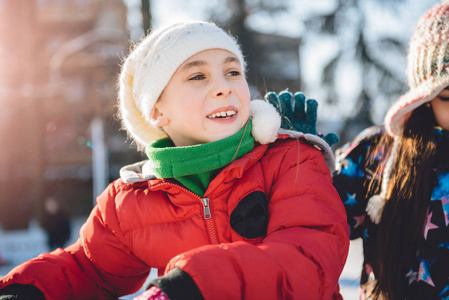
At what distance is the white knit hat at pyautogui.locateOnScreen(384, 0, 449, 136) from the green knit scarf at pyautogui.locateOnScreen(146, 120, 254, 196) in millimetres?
715

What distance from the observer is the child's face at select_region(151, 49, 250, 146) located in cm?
153

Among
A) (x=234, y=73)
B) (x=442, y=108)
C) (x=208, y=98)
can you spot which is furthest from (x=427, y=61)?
(x=208, y=98)

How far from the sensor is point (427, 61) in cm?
173

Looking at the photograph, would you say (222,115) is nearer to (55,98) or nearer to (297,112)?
(297,112)

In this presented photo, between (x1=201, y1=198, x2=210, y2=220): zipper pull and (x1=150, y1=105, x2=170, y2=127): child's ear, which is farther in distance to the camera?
(x1=150, y1=105, x2=170, y2=127): child's ear

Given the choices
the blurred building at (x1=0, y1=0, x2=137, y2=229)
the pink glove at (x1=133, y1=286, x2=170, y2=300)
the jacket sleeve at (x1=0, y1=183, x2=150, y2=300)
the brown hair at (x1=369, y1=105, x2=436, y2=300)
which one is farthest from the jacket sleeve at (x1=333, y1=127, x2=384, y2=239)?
the blurred building at (x1=0, y1=0, x2=137, y2=229)

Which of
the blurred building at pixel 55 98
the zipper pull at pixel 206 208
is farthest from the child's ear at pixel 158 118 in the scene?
the blurred building at pixel 55 98

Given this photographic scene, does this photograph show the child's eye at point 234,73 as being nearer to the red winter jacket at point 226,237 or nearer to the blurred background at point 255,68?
the red winter jacket at point 226,237

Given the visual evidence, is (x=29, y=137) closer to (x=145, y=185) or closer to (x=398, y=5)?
(x=145, y=185)

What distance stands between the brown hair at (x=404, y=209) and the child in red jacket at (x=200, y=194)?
0.37 metres

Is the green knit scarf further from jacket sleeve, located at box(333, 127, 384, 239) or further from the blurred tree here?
the blurred tree

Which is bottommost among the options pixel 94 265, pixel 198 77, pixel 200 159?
pixel 94 265

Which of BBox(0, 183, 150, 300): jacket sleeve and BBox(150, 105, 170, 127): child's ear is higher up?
BBox(150, 105, 170, 127): child's ear

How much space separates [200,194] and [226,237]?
18 centimetres
